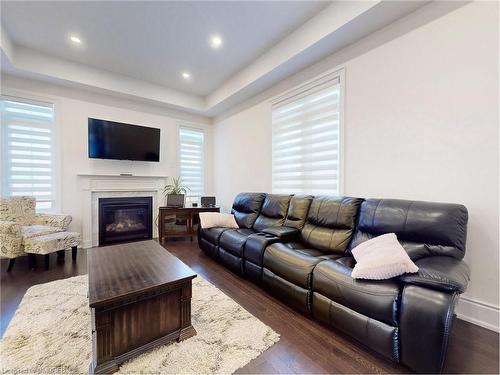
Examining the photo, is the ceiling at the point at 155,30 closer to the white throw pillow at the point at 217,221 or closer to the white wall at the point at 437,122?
the white wall at the point at 437,122

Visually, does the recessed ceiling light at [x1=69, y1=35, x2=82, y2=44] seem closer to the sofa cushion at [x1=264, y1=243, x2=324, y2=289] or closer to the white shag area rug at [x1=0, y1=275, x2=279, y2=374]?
the white shag area rug at [x1=0, y1=275, x2=279, y2=374]

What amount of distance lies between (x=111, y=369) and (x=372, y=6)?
3492mm

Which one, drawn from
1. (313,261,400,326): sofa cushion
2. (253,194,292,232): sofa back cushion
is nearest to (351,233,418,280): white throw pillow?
(313,261,400,326): sofa cushion

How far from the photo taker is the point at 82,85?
3697 millimetres

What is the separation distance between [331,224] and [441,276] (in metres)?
1.18

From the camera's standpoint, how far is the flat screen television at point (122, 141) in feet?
12.8

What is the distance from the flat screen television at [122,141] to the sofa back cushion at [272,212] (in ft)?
8.48

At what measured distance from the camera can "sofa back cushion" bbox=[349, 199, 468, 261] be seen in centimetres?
168

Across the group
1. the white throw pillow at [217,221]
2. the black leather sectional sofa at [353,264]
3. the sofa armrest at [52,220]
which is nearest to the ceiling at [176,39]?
the black leather sectional sofa at [353,264]

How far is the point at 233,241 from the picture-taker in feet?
9.11

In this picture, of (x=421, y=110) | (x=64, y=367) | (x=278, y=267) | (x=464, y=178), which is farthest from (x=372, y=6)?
(x=64, y=367)

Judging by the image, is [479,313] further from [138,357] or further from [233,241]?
[138,357]

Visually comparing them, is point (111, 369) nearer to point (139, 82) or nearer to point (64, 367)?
point (64, 367)

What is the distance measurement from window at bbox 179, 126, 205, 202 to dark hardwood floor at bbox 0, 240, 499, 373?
3098mm
